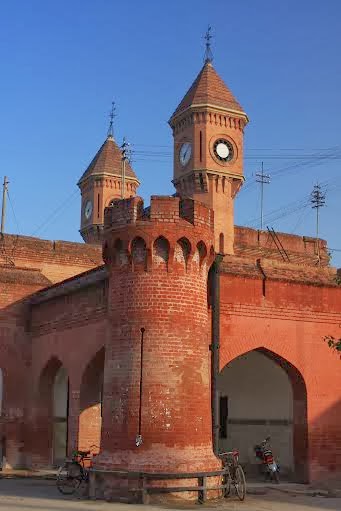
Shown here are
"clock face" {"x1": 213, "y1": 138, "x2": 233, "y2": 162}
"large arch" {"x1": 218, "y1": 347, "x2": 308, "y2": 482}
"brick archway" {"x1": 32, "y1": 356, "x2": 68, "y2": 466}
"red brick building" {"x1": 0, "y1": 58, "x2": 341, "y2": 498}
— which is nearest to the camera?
"red brick building" {"x1": 0, "y1": 58, "x2": 341, "y2": 498}

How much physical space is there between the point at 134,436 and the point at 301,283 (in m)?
6.41

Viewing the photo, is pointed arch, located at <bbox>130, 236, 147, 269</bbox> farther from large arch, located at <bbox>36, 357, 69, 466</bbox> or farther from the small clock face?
the small clock face

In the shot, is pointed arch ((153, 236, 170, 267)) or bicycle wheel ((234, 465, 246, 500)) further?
pointed arch ((153, 236, 170, 267))

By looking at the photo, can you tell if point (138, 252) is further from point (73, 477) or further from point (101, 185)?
point (101, 185)

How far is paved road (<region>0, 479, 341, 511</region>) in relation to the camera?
1335 cm

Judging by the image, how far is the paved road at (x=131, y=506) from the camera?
1335cm

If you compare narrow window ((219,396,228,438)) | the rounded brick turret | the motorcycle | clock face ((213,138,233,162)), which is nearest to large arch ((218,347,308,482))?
narrow window ((219,396,228,438))

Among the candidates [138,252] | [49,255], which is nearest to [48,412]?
[49,255]

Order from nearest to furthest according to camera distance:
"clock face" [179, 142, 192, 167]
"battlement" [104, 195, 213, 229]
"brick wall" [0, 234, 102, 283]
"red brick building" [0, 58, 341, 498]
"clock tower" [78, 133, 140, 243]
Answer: "red brick building" [0, 58, 341, 498]
"battlement" [104, 195, 213, 229]
"brick wall" [0, 234, 102, 283]
"clock face" [179, 142, 192, 167]
"clock tower" [78, 133, 140, 243]

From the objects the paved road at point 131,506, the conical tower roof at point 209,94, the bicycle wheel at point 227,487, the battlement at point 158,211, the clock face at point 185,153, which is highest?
the conical tower roof at point 209,94

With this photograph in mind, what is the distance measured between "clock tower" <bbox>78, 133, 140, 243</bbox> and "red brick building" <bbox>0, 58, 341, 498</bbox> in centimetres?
1976

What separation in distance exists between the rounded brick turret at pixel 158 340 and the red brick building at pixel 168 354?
0.07 ft

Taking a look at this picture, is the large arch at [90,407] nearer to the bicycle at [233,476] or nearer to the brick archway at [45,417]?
the brick archway at [45,417]

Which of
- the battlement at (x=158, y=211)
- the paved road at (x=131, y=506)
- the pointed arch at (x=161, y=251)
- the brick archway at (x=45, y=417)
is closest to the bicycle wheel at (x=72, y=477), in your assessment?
the paved road at (x=131, y=506)
